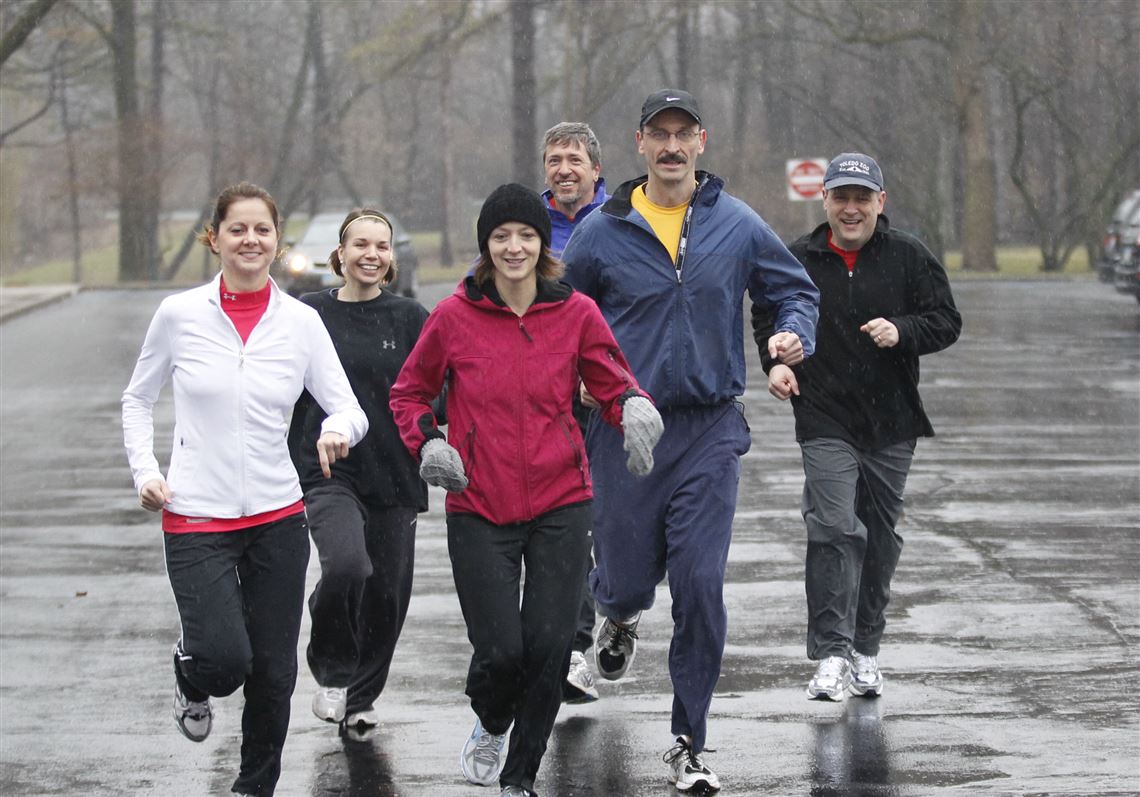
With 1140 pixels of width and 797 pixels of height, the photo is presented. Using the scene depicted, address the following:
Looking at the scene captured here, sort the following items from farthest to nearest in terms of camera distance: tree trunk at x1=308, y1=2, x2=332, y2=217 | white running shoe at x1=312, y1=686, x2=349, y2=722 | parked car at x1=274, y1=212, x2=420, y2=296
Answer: tree trunk at x1=308, y1=2, x2=332, y2=217, parked car at x1=274, y1=212, x2=420, y2=296, white running shoe at x1=312, y1=686, x2=349, y2=722

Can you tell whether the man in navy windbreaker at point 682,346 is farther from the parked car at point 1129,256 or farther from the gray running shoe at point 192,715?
the parked car at point 1129,256

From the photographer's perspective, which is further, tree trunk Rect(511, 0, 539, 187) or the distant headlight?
tree trunk Rect(511, 0, 539, 187)

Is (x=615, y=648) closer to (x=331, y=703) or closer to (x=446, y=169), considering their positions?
(x=331, y=703)

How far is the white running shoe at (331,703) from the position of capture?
253 inches

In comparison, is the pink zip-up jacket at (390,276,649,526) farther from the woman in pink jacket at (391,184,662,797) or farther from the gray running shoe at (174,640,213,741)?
the gray running shoe at (174,640,213,741)

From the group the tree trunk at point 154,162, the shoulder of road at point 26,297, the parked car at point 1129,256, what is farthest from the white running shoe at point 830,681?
the tree trunk at point 154,162

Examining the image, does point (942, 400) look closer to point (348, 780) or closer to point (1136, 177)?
point (348, 780)

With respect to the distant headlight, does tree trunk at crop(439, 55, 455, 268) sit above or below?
above

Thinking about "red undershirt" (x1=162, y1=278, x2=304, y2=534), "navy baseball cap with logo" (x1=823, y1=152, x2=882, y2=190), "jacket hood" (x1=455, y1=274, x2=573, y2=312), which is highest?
"navy baseball cap with logo" (x1=823, y1=152, x2=882, y2=190)

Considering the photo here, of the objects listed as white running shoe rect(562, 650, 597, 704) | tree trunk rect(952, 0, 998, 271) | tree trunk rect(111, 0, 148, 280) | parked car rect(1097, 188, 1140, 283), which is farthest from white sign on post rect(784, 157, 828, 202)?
white running shoe rect(562, 650, 597, 704)

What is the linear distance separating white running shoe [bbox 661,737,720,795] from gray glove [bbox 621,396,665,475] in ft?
3.14

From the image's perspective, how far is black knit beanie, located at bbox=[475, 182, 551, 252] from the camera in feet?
18.2

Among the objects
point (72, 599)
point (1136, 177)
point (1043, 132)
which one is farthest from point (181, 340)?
point (1043, 132)

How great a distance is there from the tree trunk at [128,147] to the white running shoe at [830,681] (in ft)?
131
